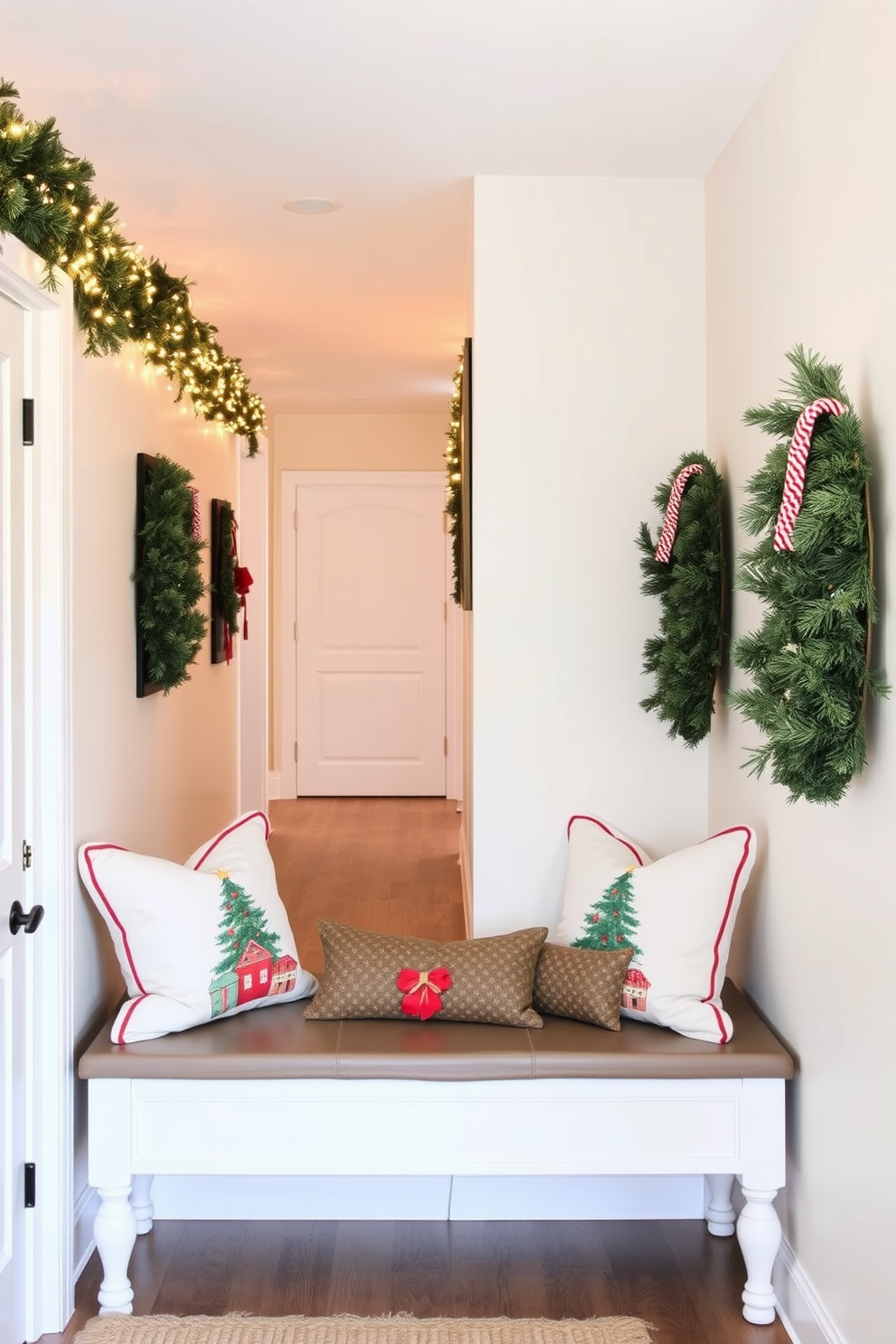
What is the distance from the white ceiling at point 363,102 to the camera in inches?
88.9

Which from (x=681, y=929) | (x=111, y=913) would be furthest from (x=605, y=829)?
(x=111, y=913)

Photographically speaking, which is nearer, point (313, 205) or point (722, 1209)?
point (722, 1209)

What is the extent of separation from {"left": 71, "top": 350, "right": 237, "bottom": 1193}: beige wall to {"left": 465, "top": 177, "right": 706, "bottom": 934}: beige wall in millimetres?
879

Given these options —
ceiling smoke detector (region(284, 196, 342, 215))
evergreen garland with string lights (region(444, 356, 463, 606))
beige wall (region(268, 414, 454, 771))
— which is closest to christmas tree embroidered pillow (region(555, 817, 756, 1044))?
ceiling smoke detector (region(284, 196, 342, 215))

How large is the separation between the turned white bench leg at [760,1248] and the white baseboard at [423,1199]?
0.46m

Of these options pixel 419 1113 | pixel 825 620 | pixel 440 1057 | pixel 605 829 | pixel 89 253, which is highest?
pixel 89 253

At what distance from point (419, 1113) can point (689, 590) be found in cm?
128

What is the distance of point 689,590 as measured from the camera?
2.82m

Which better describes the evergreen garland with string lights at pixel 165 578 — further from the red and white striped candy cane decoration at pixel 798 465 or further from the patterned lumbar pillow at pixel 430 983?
the red and white striped candy cane decoration at pixel 798 465

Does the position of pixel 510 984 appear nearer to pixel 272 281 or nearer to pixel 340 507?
pixel 272 281

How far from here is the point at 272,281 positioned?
4.24 m

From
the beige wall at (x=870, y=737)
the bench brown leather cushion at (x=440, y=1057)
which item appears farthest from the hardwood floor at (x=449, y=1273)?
the bench brown leather cushion at (x=440, y=1057)

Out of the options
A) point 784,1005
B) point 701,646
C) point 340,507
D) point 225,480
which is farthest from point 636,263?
point 340,507

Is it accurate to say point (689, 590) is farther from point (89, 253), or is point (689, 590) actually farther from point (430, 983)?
point (89, 253)
